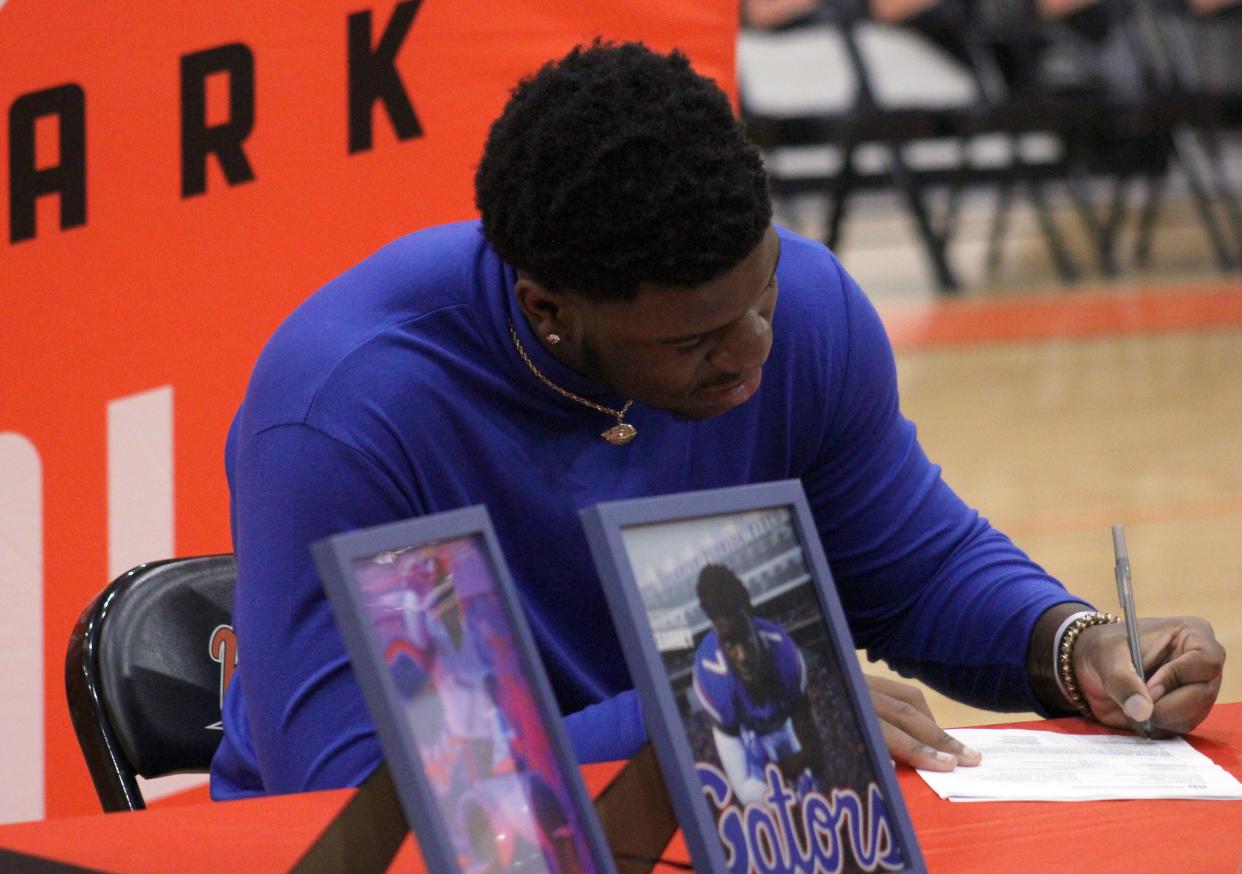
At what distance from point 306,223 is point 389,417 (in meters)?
0.76

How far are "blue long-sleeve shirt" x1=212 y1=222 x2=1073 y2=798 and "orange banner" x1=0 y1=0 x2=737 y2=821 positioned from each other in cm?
52

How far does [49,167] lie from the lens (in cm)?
167

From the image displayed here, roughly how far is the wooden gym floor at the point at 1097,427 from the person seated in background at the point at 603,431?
113cm

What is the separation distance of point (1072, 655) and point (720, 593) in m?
0.52

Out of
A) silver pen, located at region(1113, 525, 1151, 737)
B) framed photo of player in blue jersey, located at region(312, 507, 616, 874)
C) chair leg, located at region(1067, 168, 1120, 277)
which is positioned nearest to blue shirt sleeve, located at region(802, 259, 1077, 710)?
silver pen, located at region(1113, 525, 1151, 737)

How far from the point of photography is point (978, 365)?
5352mm

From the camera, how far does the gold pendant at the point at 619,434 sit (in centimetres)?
119

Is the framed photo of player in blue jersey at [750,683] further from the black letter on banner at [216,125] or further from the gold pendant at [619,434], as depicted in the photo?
the black letter on banner at [216,125]

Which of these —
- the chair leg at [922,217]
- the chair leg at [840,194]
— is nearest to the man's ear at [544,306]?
the chair leg at [840,194]

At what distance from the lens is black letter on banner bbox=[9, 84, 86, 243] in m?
1.65

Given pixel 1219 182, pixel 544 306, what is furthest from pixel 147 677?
pixel 1219 182

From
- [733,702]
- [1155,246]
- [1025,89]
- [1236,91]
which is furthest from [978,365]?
[733,702]

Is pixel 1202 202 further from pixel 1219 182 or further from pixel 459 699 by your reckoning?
pixel 459 699

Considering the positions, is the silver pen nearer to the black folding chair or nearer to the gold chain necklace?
the gold chain necklace
